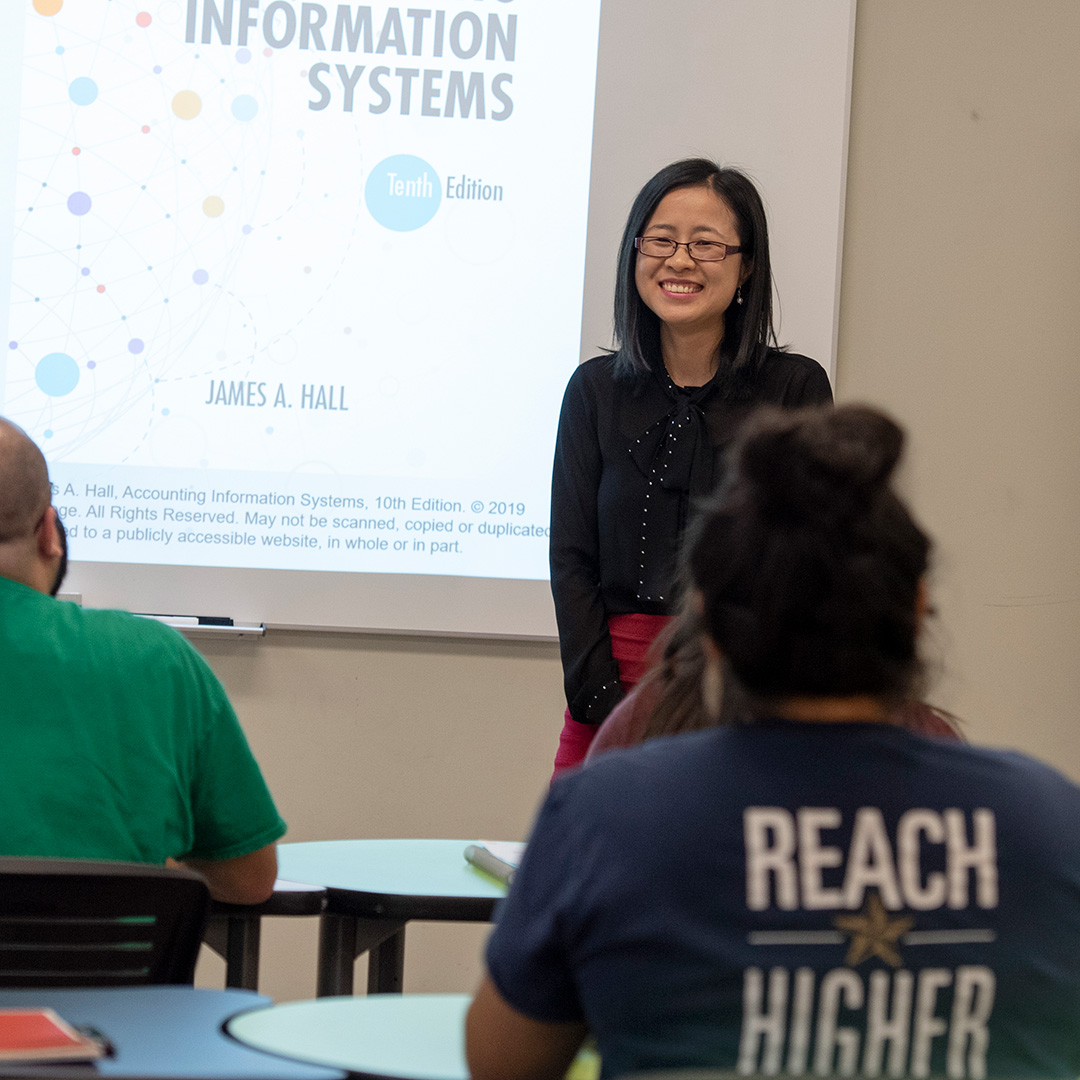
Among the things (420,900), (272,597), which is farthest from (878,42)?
(420,900)

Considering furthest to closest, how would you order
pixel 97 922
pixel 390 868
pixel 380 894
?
pixel 390 868
pixel 380 894
pixel 97 922

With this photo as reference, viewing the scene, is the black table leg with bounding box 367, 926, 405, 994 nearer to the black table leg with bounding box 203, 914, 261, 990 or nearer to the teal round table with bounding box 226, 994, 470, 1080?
the black table leg with bounding box 203, 914, 261, 990

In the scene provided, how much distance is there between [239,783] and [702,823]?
0.84 metres

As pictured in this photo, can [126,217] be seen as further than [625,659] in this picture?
Yes

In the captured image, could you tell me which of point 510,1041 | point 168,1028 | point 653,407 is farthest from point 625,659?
point 510,1041

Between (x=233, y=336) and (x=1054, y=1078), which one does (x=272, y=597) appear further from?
(x=1054, y=1078)

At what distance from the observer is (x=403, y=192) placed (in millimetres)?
3217

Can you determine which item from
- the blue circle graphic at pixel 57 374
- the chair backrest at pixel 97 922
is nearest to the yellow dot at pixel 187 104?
the blue circle graphic at pixel 57 374

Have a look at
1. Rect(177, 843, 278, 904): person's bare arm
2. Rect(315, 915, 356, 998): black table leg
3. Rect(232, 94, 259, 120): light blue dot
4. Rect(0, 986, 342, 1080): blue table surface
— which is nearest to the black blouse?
Rect(315, 915, 356, 998): black table leg

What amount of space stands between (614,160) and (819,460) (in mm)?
2500

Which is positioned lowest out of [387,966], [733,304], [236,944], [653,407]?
[387,966]

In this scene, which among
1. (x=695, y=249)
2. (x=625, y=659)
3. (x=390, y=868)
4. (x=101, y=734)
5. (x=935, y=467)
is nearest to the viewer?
(x=101, y=734)

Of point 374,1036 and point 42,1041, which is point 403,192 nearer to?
point 374,1036

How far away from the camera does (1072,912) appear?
0.91 metres
